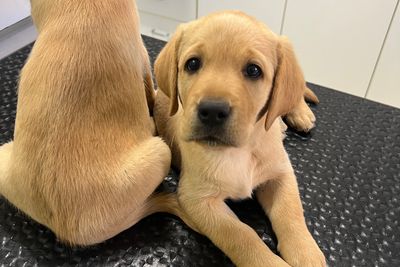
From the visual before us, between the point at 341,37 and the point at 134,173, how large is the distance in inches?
65.8

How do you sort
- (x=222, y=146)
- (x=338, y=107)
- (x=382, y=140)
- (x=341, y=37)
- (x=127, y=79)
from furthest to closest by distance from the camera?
1. (x=341, y=37)
2. (x=338, y=107)
3. (x=382, y=140)
4. (x=127, y=79)
5. (x=222, y=146)

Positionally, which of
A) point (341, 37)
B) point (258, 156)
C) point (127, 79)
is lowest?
point (341, 37)

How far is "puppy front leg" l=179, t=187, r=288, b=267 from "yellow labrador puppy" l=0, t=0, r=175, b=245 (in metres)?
0.12

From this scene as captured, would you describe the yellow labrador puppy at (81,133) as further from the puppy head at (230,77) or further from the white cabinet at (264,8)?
the white cabinet at (264,8)

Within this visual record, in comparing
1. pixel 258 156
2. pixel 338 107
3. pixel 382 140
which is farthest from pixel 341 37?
pixel 258 156

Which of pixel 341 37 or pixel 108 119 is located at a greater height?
pixel 108 119

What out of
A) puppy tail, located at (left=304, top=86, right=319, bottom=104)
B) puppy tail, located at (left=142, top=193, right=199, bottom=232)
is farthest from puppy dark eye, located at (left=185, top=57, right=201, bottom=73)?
puppy tail, located at (left=304, top=86, right=319, bottom=104)

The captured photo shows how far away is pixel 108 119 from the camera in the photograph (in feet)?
3.39

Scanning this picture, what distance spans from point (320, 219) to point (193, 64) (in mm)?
500

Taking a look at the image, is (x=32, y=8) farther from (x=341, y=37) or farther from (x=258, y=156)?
(x=341, y=37)

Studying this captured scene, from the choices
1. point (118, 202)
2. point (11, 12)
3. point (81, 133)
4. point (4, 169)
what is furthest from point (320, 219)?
point (11, 12)

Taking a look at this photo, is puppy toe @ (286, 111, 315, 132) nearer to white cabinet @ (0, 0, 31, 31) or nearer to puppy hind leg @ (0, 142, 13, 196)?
puppy hind leg @ (0, 142, 13, 196)

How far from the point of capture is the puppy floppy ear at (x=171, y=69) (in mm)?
1036

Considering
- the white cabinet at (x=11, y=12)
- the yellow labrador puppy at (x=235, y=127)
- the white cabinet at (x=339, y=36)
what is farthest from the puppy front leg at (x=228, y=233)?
the white cabinet at (x=339, y=36)
